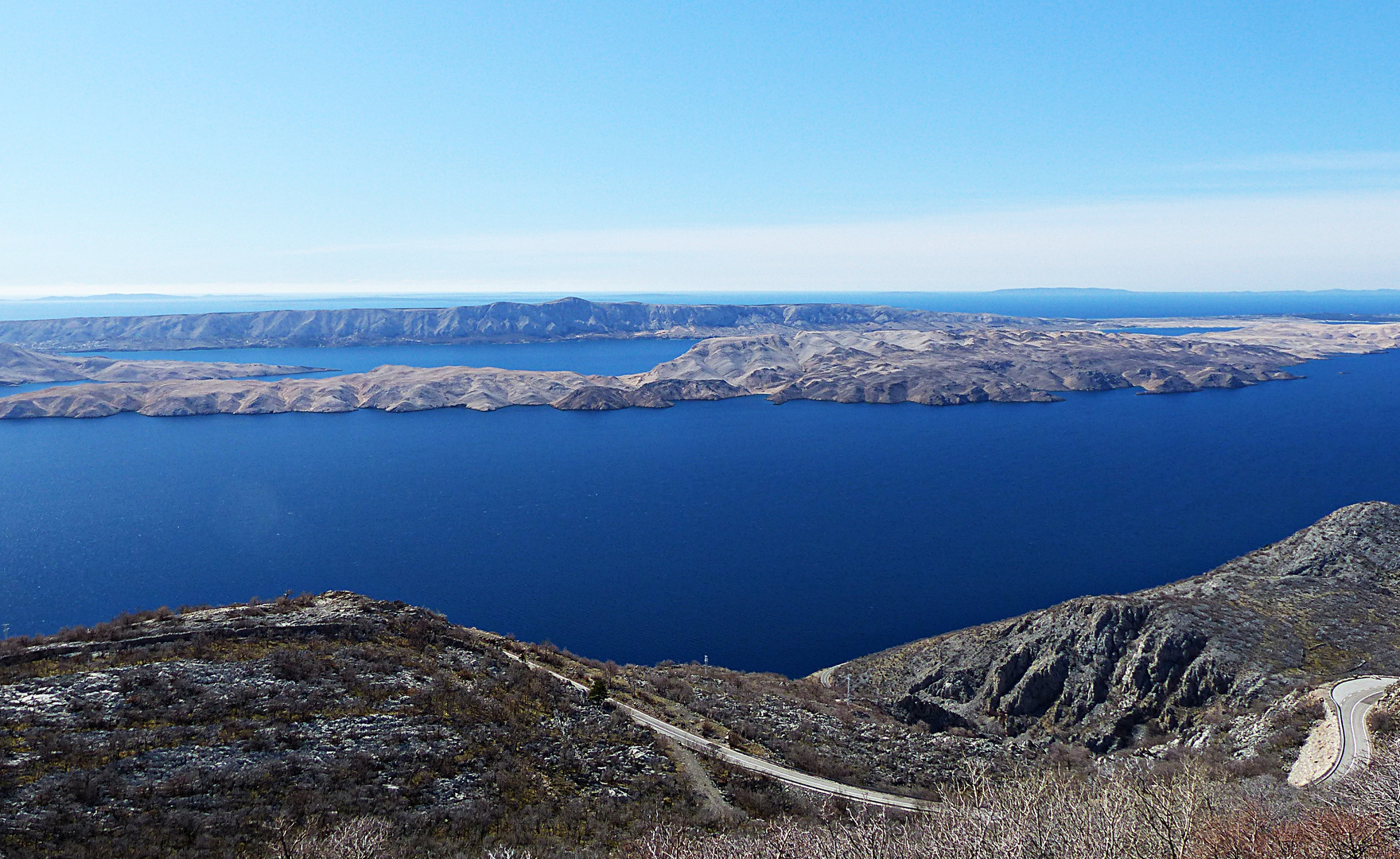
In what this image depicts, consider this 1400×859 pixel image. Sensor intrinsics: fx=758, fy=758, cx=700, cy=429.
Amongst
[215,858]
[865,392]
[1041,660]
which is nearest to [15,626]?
[215,858]

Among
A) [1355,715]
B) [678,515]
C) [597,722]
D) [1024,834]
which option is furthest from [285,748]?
[678,515]

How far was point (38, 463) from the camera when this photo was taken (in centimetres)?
12206

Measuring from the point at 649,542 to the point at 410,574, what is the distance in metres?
25.0

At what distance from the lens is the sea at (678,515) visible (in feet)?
220

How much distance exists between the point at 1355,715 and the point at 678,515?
6969 cm

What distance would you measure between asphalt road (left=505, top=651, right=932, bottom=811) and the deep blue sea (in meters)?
23.4

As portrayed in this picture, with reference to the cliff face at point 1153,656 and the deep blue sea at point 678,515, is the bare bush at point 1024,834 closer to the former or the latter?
the cliff face at point 1153,656

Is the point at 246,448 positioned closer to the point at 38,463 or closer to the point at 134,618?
the point at 38,463

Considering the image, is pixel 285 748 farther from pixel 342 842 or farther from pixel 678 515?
A: pixel 678 515

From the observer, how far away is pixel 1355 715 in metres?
33.8

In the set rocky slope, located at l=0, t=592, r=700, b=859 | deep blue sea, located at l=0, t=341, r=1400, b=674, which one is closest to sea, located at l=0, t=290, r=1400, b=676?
deep blue sea, located at l=0, t=341, r=1400, b=674

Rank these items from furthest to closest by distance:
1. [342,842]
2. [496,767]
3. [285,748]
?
[496,767] < [285,748] < [342,842]

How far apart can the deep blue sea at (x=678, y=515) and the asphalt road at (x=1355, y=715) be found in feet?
92.9

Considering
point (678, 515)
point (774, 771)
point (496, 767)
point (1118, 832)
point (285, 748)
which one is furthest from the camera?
point (678, 515)
